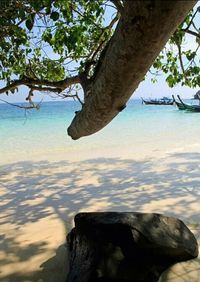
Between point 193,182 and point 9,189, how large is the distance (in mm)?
3966

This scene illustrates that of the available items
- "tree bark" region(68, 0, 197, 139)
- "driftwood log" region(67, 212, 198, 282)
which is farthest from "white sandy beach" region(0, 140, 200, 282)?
"tree bark" region(68, 0, 197, 139)

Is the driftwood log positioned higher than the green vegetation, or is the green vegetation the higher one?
the green vegetation

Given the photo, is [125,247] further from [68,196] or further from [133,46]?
[68,196]

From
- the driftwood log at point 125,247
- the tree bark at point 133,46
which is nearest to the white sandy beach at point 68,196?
the driftwood log at point 125,247

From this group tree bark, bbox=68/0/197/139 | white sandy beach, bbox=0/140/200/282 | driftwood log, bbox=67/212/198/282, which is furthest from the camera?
white sandy beach, bbox=0/140/200/282

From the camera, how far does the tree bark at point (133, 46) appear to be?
127 centimetres

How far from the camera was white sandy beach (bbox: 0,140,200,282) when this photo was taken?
3.98m

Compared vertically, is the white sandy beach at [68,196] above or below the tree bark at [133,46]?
below

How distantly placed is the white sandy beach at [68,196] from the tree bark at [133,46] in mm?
2282

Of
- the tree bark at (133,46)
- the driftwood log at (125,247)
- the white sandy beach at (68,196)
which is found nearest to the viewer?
the tree bark at (133,46)

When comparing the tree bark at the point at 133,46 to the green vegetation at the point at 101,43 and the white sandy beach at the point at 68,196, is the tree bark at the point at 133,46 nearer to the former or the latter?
the green vegetation at the point at 101,43

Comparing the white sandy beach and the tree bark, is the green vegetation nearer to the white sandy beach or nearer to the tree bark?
the tree bark

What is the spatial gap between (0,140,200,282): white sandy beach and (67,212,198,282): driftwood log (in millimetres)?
221

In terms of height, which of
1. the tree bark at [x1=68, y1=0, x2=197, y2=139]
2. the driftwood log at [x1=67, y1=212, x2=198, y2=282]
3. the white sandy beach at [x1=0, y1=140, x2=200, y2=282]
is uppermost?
the tree bark at [x1=68, y1=0, x2=197, y2=139]
